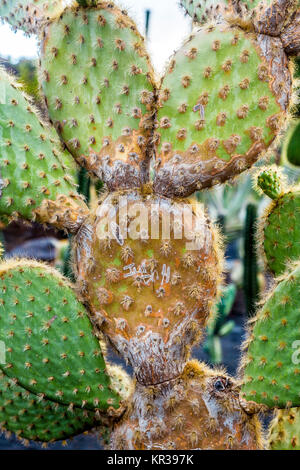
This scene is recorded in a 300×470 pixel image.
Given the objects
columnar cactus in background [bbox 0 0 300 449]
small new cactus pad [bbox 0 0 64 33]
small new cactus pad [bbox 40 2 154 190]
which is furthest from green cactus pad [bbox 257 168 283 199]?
small new cactus pad [bbox 0 0 64 33]

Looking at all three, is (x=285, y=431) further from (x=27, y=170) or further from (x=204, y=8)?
(x=204, y=8)

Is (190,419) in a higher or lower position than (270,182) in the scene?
lower

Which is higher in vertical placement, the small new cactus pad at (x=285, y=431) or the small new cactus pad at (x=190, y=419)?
the small new cactus pad at (x=190, y=419)

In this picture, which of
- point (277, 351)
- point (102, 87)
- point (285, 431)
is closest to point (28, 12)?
point (102, 87)

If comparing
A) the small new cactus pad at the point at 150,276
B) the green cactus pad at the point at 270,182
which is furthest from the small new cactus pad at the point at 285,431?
the green cactus pad at the point at 270,182

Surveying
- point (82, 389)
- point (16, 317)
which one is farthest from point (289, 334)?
point (16, 317)

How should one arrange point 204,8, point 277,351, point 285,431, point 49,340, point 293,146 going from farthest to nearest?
1. point 293,146
2. point 204,8
3. point 285,431
4. point 49,340
5. point 277,351

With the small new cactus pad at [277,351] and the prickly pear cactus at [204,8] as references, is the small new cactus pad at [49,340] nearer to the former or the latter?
the small new cactus pad at [277,351]

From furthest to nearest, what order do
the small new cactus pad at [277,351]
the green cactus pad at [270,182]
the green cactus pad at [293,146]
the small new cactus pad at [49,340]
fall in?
1. the green cactus pad at [293,146]
2. the green cactus pad at [270,182]
3. the small new cactus pad at [49,340]
4. the small new cactus pad at [277,351]

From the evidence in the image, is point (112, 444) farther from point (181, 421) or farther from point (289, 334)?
point (289, 334)
